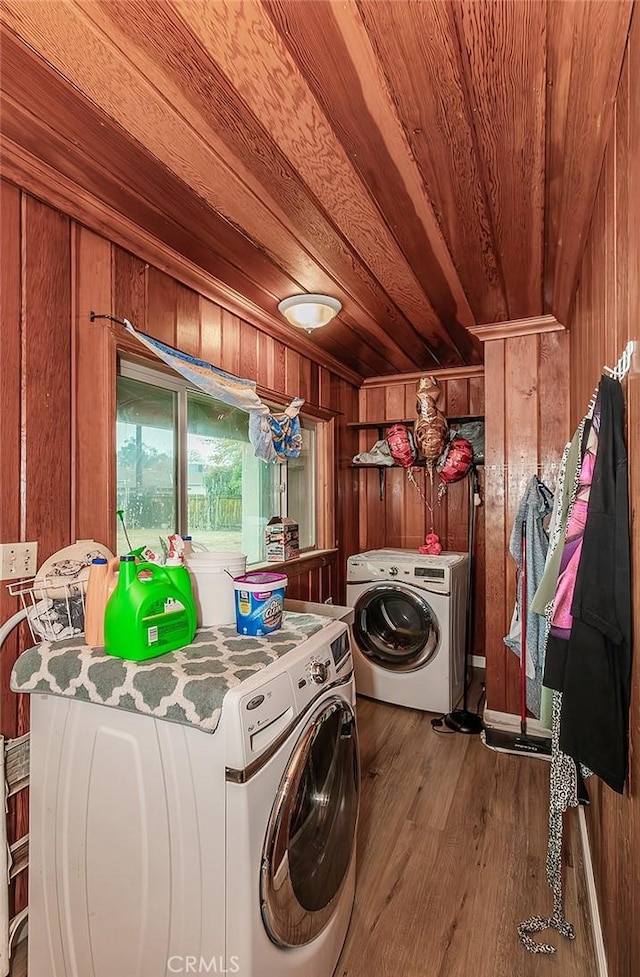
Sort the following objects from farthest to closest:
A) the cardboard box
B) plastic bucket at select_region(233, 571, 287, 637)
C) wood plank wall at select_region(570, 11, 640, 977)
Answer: the cardboard box → plastic bucket at select_region(233, 571, 287, 637) → wood plank wall at select_region(570, 11, 640, 977)

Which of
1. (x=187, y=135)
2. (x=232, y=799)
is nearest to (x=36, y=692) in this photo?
(x=232, y=799)

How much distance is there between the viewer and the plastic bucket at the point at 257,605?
4.78 ft

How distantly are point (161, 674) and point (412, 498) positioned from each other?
2.98 metres

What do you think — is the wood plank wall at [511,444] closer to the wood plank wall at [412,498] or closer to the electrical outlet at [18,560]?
the wood plank wall at [412,498]

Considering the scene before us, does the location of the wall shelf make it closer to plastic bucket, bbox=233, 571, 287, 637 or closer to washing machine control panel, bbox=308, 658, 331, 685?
plastic bucket, bbox=233, 571, 287, 637

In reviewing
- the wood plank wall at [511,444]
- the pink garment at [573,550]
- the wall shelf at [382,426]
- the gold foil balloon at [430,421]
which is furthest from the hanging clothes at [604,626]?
the wall shelf at [382,426]

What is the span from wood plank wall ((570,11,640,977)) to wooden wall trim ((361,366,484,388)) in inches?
81.1

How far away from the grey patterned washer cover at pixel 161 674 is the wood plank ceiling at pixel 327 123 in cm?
139

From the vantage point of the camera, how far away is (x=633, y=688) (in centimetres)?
102

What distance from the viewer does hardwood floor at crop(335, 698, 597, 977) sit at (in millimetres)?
1411

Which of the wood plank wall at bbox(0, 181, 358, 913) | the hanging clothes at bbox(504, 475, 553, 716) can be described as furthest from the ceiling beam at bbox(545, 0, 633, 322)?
the wood plank wall at bbox(0, 181, 358, 913)

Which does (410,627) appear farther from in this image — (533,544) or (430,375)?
(430,375)

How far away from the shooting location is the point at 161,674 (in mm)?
1131

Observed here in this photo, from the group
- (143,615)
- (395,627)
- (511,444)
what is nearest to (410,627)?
(395,627)
